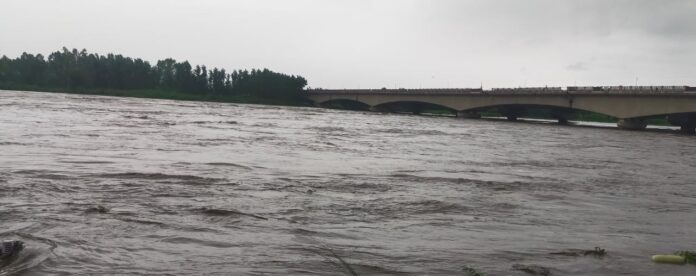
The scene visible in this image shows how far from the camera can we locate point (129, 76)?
15250 cm

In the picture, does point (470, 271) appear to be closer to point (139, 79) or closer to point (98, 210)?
point (98, 210)

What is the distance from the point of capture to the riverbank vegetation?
138m

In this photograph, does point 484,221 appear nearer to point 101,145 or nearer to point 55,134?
point 101,145

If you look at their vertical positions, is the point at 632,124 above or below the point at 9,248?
above

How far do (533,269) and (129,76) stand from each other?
524 ft

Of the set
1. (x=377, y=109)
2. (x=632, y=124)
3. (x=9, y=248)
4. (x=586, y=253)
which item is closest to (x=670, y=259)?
(x=586, y=253)

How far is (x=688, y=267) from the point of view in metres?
6.80

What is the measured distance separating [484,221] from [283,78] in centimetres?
15177

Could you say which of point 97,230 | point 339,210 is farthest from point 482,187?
point 97,230

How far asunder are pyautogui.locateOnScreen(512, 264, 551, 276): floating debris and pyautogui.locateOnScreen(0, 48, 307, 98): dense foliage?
14545 cm

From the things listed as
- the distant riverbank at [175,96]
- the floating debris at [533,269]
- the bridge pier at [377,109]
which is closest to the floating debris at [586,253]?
the floating debris at [533,269]

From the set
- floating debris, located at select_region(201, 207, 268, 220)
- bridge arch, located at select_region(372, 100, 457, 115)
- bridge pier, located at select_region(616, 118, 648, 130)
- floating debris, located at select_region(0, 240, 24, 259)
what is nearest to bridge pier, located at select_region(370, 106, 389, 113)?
bridge arch, located at select_region(372, 100, 457, 115)

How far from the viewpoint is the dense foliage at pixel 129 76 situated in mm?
139250

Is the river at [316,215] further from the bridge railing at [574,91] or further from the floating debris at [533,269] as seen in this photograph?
the bridge railing at [574,91]
